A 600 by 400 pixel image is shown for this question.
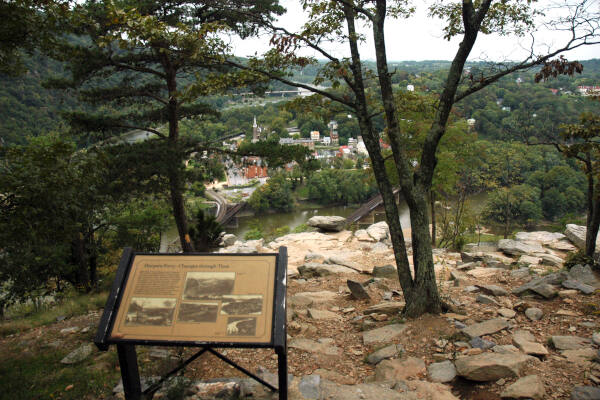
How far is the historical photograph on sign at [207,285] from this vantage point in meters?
2.79

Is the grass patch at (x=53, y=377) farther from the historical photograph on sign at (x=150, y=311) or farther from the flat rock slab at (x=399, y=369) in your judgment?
the flat rock slab at (x=399, y=369)

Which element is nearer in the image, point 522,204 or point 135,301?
point 135,301

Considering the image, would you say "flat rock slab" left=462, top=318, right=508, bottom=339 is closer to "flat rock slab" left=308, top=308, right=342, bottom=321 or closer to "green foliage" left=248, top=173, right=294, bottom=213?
"flat rock slab" left=308, top=308, right=342, bottom=321

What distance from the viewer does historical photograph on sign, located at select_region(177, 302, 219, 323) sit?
269cm

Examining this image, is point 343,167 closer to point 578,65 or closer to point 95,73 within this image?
point 95,73

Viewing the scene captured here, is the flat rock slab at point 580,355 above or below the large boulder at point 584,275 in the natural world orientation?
above

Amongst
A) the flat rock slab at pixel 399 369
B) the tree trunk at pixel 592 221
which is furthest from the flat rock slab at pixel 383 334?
the tree trunk at pixel 592 221

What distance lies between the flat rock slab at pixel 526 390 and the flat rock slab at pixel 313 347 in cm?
163

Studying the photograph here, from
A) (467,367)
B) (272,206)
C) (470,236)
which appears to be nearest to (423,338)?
(467,367)

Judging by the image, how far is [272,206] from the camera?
116 feet

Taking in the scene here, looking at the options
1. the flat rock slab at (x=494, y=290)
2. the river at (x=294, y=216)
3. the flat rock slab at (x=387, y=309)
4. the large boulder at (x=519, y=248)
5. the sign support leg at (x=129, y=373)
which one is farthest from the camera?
the river at (x=294, y=216)

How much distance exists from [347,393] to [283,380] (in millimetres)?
622

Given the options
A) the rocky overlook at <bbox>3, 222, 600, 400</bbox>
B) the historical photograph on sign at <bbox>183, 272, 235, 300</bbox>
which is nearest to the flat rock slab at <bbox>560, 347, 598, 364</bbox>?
the rocky overlook at <bbox>3, 222, 600, 400</bbox>

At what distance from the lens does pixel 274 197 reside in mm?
34062
